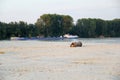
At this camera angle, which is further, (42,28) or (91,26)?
(91,26)

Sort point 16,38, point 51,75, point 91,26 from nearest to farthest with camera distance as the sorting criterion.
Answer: point 51,75, point 16,38, point 91,26

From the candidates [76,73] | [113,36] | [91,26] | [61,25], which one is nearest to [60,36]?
[61,25]

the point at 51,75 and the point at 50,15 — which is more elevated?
the point at 50,15

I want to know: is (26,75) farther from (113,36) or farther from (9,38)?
(113,36)

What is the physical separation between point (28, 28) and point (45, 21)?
8319 mm

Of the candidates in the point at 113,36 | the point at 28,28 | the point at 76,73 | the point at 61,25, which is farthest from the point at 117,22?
the point at 76,73

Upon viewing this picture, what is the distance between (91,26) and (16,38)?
2238 cm

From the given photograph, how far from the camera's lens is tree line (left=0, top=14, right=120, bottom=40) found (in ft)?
256

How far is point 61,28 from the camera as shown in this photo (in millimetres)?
89312

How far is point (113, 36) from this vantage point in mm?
89812

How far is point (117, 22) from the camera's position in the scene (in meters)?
81.4

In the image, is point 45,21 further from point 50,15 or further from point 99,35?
point 99,35

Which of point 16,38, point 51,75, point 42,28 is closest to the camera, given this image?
point 51,75

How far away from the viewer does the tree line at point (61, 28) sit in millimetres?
77938
